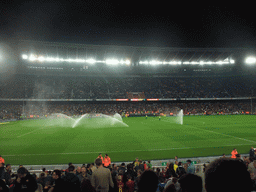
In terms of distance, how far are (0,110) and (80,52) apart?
2930 cm

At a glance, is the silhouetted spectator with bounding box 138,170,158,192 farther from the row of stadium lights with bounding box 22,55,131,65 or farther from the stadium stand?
the row of stadium lights with bounding box 22,55,131,65

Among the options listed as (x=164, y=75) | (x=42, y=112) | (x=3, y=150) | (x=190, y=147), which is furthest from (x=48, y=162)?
(x=164, y=75)

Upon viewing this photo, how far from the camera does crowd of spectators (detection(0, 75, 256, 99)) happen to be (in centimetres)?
5312

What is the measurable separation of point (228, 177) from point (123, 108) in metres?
54.0

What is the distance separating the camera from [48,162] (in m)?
12.2

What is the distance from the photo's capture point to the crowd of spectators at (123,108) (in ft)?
158

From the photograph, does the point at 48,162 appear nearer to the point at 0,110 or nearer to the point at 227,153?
the point at 227,153

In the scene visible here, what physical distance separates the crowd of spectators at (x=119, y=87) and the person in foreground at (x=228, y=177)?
55286mm

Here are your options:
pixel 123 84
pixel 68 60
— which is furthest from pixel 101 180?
pixel 68 60

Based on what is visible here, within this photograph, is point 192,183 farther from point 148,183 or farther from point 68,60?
point 68,60

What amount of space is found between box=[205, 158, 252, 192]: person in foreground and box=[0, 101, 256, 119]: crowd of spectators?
50.0 m

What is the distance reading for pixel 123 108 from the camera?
5500 centimetres

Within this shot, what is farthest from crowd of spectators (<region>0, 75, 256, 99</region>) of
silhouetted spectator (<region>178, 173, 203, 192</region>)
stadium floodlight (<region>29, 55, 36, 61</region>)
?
silhouetted spectator (<region>178, 173, 203, 192</region>)

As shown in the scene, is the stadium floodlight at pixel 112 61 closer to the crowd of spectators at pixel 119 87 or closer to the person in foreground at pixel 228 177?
the crowd of spectators at pixel 119 87
